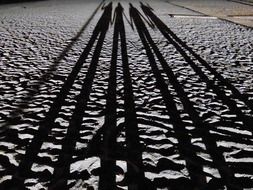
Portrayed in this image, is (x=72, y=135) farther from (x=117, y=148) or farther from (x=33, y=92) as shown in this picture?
(x=33, y=92)

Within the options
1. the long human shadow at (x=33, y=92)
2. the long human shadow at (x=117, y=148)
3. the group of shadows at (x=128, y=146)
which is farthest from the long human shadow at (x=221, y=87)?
the long human shadow at (x=33, y=92)

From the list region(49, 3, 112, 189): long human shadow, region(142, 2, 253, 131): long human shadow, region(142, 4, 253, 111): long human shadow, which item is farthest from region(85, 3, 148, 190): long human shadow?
region(142, 4, 253, 111): long human shadow

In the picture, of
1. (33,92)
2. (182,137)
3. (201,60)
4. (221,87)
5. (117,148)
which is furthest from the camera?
(201,60)

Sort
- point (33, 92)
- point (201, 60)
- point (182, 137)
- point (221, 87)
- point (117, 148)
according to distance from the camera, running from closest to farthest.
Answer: point (117, 148)
point (182, 137)
point (33, 92)
point (221, 87)
point (201, 60)

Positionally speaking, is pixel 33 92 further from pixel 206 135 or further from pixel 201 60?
pixel 201 60

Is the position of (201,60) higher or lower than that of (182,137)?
higher

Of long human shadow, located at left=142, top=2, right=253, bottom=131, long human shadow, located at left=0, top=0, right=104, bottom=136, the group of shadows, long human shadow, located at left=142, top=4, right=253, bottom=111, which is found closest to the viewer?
the group of shadows

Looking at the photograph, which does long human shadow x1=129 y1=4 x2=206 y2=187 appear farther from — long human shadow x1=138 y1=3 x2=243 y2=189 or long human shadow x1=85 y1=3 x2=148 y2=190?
long human shadow x1=85 y1=3 x2=148 y2=190

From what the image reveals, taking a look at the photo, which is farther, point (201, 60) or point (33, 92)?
point (201, 60)

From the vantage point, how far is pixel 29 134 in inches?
54.9

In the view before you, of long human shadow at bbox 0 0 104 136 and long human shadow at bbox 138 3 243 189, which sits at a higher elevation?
long human shadow at bbox 0 0 104 136

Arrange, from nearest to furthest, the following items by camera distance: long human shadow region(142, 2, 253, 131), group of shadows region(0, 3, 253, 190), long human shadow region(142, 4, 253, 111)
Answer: group of shadows region(0, 3, 253, 190), long human shadow region(142, 2, 253, 131), long human shadow region(142, 4, 253, 111)

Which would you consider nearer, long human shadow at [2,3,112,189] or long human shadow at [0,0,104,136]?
long human shadow at [2,3,112,189]

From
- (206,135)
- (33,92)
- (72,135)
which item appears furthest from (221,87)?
(33,92)
